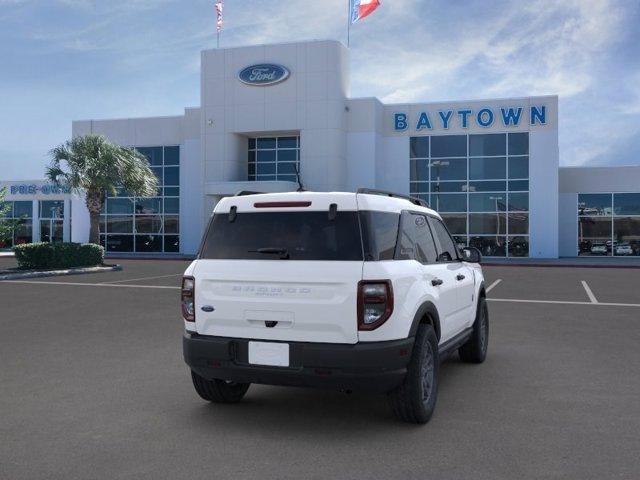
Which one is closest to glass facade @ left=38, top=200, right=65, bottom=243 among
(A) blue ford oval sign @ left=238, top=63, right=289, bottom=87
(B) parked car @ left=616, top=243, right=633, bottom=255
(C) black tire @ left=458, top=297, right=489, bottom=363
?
(A) blue ford oval sign @ left=238, top=63, right=289, bottom=87

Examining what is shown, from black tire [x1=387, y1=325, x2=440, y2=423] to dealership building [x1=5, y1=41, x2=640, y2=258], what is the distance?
1097 inches

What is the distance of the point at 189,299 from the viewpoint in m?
5.12

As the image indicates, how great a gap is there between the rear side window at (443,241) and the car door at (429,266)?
17cm

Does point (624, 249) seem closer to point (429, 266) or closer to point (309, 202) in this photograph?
point (429, 266)

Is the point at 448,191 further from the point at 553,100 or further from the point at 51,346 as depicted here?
the point at 51,346

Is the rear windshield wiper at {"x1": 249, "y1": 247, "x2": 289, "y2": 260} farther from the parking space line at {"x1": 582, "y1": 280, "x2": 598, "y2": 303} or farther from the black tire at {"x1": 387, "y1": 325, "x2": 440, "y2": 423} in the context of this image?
the parking space line at {"x1": 582, "y1": 280, "x2": 598, "y2": 303}

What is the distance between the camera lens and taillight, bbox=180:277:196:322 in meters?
5.08

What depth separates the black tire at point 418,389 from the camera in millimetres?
4844

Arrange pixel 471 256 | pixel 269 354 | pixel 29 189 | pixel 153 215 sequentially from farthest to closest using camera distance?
pixel 29 189
pixel 153 215
pixel 471 256
pixel 269 354

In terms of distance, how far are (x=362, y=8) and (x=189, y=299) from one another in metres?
34.1

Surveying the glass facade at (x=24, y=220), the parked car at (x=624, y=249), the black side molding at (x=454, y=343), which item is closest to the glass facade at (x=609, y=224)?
the parked car at (x=624, y=249)

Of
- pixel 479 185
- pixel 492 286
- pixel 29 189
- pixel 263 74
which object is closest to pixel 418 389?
pixel 492 286

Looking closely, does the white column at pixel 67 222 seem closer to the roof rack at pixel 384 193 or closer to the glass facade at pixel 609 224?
the glass facade at pixel 609 224

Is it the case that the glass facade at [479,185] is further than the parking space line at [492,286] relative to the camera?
Yes
